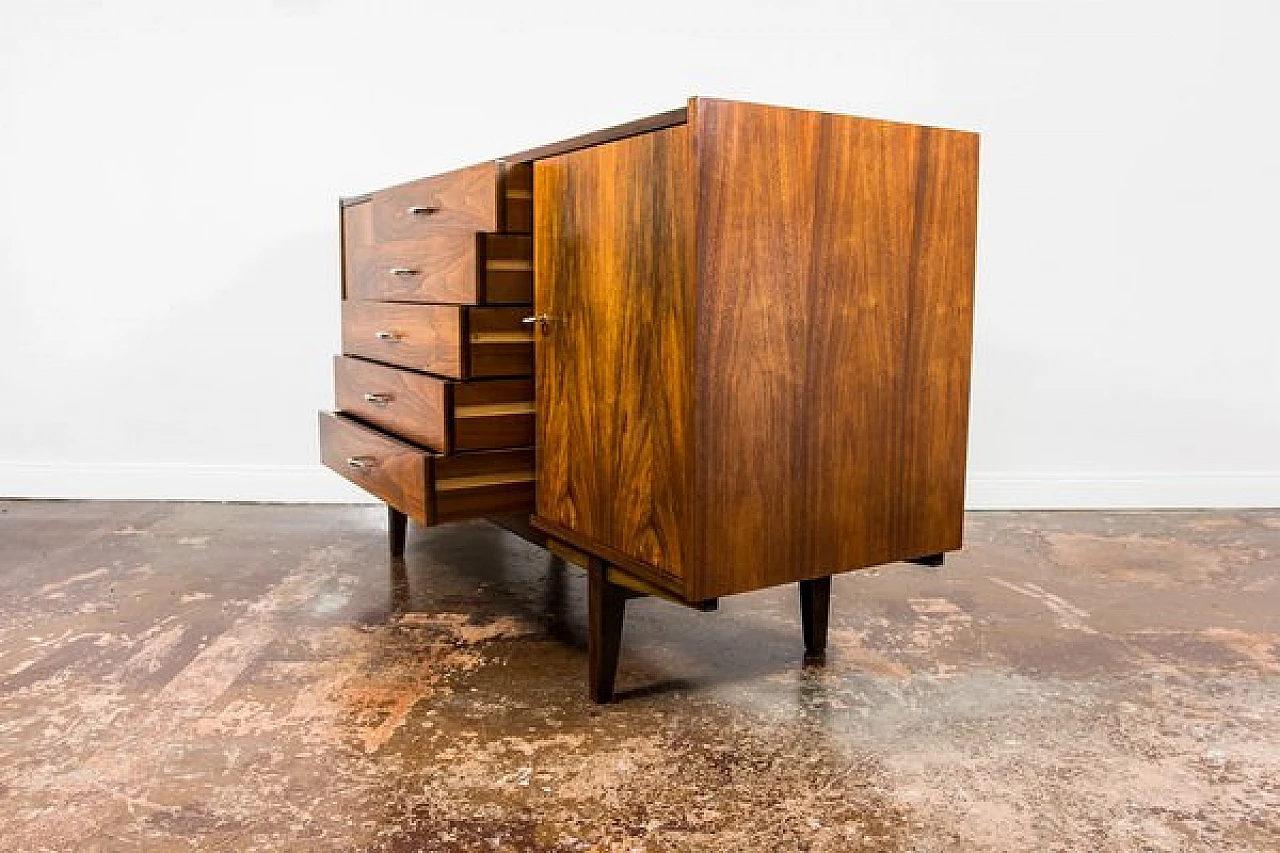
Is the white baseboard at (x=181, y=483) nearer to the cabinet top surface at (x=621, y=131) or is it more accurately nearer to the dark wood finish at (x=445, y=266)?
the dark wood finish at (x=445, y=266)

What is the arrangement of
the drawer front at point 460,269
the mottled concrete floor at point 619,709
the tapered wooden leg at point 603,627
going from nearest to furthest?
the mottled concrete floor at point 619,709 < the tapered wooden leg at point 603,627 < the drawer front at point 460,269

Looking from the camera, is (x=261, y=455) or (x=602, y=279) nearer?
(x=602, y=279)

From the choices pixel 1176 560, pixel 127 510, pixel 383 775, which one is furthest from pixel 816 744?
pixel 127 510

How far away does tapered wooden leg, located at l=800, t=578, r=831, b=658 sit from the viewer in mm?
1644

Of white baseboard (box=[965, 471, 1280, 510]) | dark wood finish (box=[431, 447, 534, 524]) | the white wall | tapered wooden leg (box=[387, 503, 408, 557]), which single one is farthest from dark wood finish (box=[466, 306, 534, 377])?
white baseboard (box=[965, 471, 1280, 510])

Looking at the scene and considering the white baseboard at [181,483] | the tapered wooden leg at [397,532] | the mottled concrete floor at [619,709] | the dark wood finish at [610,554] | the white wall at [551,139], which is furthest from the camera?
the white baseboard at [181,483]

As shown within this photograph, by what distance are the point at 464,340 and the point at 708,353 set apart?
0.47 m

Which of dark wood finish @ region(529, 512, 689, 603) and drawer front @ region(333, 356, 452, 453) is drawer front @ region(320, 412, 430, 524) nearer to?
drawer front @ region(333, 356, 452, 453)

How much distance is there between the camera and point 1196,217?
2795 millimetres

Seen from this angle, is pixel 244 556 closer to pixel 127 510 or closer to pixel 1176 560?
pixel 127 510

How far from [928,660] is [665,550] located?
0.60 metres

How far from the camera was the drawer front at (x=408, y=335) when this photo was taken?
1.59m

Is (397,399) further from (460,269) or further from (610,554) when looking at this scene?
(610,554)

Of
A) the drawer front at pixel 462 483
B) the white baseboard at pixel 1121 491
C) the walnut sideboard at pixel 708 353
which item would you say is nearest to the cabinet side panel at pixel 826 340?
the walnut sideboard at pixel 708 353
